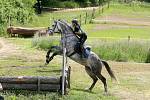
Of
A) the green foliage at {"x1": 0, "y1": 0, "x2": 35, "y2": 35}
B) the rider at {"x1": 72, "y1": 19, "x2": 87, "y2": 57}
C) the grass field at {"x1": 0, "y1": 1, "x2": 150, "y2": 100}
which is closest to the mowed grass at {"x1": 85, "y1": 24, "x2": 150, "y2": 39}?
the green foliage at {"x1": 0, "y1": 0, "x2": 35, "y2": 35}

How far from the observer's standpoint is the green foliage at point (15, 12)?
35.6m

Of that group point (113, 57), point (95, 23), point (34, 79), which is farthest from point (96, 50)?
point (95, 23)

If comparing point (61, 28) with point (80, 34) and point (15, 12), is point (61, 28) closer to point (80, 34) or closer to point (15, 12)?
point (80, 34)

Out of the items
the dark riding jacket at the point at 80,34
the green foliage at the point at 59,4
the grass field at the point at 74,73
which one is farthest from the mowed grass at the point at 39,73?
the green foliage at the point at 59,4

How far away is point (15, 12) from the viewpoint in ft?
124

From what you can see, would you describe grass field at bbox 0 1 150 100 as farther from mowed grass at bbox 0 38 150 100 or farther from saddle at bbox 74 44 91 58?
saddle at bbox 74 44 91 58

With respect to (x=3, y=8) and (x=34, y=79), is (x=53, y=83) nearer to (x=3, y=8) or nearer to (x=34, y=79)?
(x=34, y=79)

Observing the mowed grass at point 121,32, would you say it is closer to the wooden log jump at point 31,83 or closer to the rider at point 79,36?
the rider at point 79,36

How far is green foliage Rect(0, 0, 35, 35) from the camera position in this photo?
3556 centimetres

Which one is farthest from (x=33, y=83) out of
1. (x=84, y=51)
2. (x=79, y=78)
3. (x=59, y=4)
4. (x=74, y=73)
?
(x=59, y=4)

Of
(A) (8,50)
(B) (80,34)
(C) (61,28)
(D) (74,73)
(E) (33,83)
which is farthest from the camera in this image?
(A) (8,50)

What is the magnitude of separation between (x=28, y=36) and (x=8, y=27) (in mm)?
1680

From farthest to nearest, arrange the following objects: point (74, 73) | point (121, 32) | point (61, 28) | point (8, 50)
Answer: point (121, 32)
point (8, 50)
point (74, 73)
point (61, 28)

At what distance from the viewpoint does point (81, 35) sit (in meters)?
14.2
